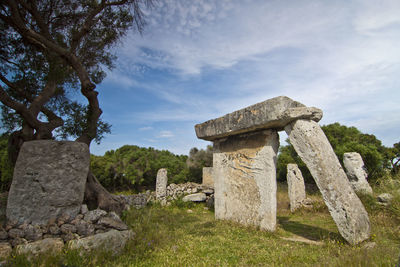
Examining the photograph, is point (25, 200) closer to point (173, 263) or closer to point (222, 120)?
point (173, 263)

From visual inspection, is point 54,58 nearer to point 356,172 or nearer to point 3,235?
point 3,235

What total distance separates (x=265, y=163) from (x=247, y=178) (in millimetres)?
652

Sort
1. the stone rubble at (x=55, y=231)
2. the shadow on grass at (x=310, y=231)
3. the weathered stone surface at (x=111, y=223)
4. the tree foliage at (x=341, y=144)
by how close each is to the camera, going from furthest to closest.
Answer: the tree foliage at (x=341, y=144)
the shadow on grass at (x=310, y=231)
the weathered stone surface at (x=111, y=223)
the stone rubble at (x=55, y=231)

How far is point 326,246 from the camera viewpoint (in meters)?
3.68

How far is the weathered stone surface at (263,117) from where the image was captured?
4.17m

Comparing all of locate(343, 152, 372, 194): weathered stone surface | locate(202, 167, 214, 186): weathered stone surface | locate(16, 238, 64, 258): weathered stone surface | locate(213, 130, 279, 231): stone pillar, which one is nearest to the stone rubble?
locate(16, 238, 64, 258): weathered stone surface

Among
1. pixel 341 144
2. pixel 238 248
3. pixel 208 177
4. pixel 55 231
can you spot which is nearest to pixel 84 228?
pixel 55 231

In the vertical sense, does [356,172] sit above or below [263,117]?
below

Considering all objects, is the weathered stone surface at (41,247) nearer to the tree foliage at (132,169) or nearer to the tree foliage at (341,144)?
the tree foliage at (132,169)

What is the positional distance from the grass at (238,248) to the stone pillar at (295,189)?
7.67 ft

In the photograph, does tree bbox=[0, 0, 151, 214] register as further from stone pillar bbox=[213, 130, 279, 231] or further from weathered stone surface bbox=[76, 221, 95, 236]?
stone pillar bbox=[213, 130, 279, 231]

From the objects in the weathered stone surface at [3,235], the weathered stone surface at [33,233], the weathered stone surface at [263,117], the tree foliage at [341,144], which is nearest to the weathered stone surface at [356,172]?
the tree foliage at [341,144]

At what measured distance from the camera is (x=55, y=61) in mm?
5633

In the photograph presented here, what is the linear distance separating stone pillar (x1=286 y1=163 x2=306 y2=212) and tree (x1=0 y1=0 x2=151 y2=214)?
6.19 meters
